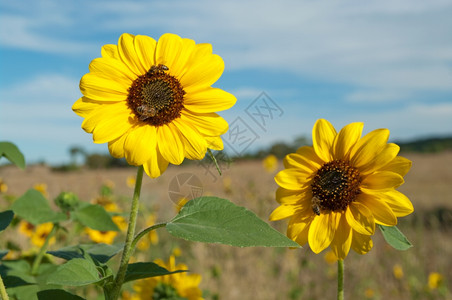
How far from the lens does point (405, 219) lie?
8.62m

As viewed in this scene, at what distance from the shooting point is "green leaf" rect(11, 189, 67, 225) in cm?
161

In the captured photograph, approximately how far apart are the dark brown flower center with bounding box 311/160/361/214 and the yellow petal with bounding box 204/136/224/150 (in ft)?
1.18

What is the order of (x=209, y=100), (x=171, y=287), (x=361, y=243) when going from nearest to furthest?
(x=209, y=100), (x=361, y=243), (x=171, y=287)

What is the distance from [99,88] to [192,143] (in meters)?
0.27

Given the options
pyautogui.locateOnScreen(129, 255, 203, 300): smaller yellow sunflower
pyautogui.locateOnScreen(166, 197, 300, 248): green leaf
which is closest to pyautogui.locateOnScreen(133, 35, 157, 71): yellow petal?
pyautogui.locateOnScreen(166, 197, 300, 248): green leaf

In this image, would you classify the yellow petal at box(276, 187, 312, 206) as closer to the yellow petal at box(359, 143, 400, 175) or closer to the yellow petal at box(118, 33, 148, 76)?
the yellow petal at box(359, 143, 400, 175)

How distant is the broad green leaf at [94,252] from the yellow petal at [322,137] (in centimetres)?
61

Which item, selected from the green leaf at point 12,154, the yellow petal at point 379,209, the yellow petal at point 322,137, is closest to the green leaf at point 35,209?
the green leaf at point 12,154

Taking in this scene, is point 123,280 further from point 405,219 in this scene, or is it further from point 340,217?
point 405,219

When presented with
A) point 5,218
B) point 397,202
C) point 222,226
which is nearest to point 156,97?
point 222,226

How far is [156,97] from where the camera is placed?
1.20 meters

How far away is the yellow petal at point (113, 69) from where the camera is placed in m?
1.19

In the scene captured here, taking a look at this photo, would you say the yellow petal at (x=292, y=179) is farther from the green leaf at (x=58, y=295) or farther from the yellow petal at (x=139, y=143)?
the green leaf at (x=58, y=295)

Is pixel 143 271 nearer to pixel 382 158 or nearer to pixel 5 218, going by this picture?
pixel 5 218
